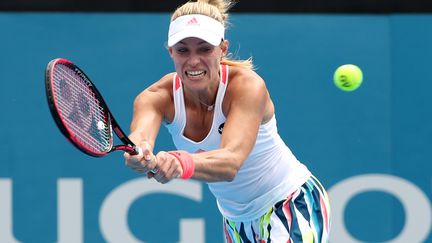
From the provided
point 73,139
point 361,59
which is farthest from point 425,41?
point 73,139

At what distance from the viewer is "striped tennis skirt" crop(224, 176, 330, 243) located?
419cm

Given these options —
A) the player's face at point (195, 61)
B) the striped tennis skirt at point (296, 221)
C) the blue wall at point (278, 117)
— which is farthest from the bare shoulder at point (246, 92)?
the blue wall at point (278, 117)

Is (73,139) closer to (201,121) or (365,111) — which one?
(201,121)

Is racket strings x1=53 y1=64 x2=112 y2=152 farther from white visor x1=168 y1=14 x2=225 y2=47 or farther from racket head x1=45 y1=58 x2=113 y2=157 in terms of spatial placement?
white visor x1=168 y1=14 x2=225 y2=47

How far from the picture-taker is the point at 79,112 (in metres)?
3.50

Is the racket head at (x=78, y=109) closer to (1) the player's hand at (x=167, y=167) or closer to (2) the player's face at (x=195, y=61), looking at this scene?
(1) the player's hand at (x=167, y=167)

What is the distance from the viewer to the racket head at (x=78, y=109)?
3191 mm

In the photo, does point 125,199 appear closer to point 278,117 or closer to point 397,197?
point 278,117

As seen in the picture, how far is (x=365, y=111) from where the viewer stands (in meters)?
5.89

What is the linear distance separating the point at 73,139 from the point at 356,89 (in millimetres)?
3002

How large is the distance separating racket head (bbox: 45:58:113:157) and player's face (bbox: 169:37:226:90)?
39 cm

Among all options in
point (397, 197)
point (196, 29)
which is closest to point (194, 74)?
point (196, 29)

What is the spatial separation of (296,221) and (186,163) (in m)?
0.99

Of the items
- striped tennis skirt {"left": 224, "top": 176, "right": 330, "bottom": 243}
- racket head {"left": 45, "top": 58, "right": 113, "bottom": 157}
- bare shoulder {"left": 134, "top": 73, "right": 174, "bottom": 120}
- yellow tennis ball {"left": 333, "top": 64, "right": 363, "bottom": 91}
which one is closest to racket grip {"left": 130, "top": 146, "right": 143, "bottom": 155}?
racket head {"left": 45, "top": 58, "right": 113, "bottom": 157}
